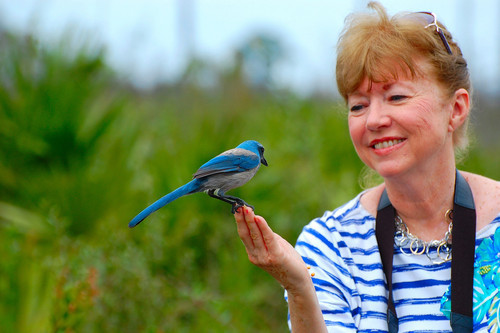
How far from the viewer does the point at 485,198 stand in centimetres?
273

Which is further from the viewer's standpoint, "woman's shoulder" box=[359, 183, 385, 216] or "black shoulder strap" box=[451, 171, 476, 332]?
"woman's shoulder" box=[359, 183, 385, 216]

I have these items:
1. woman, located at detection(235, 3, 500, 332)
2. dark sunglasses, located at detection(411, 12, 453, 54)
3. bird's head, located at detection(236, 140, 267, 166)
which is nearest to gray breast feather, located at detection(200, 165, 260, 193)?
bird's head, located at detection(236, 140, 267, 166)

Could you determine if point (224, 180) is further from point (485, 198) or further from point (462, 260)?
point (485, 198)

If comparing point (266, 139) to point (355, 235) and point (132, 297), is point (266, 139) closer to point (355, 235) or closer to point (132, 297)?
point (132, 297)

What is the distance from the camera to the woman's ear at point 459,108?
8.95 ft

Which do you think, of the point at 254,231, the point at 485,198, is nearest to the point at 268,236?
the point at 254,231

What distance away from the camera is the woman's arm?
191 centimetres

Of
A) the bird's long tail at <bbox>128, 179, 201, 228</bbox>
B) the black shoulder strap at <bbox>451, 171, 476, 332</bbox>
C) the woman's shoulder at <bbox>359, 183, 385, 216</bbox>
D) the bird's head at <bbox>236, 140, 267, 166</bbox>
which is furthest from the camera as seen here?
the woman's shoulder at <bbox>359, 183, 385, 216</bbox>

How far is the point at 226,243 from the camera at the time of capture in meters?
5.37

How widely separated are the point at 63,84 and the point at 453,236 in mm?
4794

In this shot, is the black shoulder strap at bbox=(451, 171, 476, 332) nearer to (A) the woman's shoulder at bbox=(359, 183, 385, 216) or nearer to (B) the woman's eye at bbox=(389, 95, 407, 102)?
(A) the woman's shoulder at bbox=(359, 183, 385, 216)

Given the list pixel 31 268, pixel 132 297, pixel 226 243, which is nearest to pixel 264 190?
pixel 226 243

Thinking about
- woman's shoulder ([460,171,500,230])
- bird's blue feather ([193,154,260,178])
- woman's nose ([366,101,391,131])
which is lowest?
bird's blue feather ([193,154,260,178])

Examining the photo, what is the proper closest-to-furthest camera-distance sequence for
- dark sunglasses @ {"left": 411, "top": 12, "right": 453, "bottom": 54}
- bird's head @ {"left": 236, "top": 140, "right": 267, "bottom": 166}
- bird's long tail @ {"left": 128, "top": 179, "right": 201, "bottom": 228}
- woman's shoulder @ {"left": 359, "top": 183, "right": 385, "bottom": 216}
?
bird's long tail @ {"left": 128, "top": 179, "right": 201, "bottom": 228}
bird's head @ {"left": 236, "top": 140, "right": 267, "bottom": 166}
dark sunglasses @ {"left": 411, "top": 12, "right": 453, "bottom": 54}
woman's shoulder @ {"left": 359, "top": 183, "right": 385, "bottom": 216}
